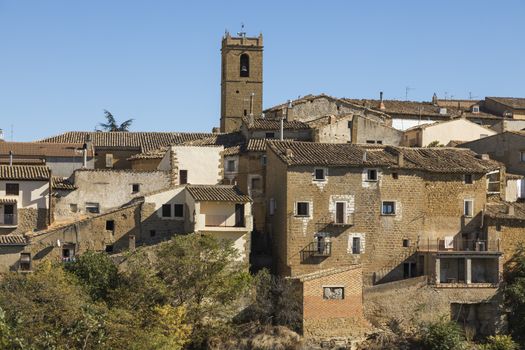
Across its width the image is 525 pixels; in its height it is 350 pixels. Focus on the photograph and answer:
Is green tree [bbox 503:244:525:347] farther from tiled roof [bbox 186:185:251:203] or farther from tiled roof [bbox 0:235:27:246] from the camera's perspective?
tiled roof [bbox 0:235:27:246]

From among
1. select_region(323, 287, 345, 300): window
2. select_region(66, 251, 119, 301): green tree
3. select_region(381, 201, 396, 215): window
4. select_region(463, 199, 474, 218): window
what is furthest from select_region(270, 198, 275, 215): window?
select_region(463, 199, 474, 218): window

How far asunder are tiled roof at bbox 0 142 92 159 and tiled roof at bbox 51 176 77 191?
5.45 metres

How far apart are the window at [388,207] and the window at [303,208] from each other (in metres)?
3.84

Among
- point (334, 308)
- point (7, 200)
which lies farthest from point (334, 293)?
point (7, 200)

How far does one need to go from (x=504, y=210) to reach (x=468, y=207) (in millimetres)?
2007

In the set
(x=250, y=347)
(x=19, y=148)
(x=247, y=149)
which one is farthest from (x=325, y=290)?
(x=19, y=148)

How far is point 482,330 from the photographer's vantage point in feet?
169

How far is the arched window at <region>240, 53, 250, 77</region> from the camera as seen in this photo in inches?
3172

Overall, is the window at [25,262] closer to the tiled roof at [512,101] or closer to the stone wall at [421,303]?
the stone wall at [421,303]

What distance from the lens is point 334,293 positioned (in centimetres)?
4856

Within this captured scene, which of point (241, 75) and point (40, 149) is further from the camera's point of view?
point (241, 75)

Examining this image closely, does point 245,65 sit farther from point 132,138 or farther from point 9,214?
point 9,214

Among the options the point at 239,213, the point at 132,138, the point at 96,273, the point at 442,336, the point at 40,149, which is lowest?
the point at 442,336

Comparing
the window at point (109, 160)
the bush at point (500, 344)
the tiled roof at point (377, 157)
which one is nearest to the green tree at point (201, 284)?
the tiled roof at point (377, 157)
